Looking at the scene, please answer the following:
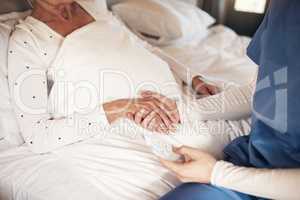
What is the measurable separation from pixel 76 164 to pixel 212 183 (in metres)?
0.44

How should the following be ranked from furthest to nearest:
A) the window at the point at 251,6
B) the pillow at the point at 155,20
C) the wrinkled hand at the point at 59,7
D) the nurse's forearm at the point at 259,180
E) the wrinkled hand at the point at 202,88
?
the window at the point at 251,6, the pillow at the point at 155,20, the wrinkled hand at the point at 202,88, the wrinkled hand at the point at 59,7, the nurse's forearm at the point at 259,180

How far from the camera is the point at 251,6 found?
2.71 m

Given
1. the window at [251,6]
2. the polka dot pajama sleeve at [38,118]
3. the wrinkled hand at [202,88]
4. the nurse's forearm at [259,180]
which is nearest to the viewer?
the nurse's forearm at [259,180]

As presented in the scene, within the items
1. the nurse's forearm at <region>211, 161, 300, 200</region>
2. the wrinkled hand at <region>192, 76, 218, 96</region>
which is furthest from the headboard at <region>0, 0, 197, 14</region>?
the nurse's forearm at <region>211, 161, 300, 200</region>

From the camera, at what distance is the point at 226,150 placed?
1012mm

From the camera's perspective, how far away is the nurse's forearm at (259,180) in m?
0.77

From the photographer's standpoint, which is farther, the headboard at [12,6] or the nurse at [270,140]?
the headboard at [12,6]

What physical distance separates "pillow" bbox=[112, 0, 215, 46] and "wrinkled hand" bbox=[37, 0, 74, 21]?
2.32 feet

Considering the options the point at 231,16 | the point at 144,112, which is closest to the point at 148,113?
the point at 144,112

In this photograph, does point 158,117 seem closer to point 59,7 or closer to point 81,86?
point 81,86

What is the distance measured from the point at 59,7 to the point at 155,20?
0.86 meters

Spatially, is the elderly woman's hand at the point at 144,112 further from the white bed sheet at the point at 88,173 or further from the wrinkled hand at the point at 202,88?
the wrinkled hand at the point at 202,88

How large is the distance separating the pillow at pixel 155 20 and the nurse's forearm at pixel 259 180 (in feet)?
4.33

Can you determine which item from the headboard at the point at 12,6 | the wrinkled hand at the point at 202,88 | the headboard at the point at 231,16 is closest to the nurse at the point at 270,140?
the wrinkled hand at the point at 202,88
